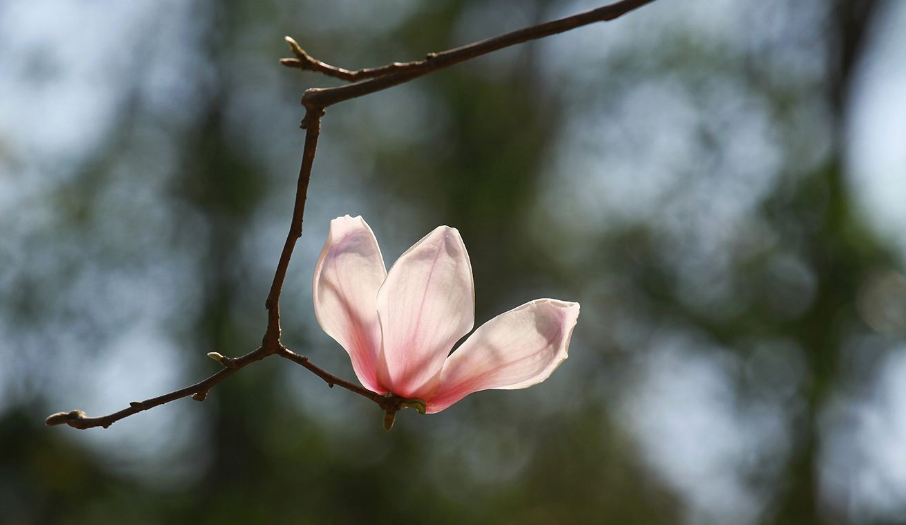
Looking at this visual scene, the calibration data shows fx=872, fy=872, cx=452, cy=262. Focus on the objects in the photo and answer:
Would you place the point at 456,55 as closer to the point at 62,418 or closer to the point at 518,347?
the point at 518,347

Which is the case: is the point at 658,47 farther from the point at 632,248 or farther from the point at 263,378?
the point at 263,378

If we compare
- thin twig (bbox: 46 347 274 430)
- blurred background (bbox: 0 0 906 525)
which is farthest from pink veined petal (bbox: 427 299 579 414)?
blurred background (bbox: 0 0 906 525)

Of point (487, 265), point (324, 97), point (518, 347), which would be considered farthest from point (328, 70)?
point (487, 265)

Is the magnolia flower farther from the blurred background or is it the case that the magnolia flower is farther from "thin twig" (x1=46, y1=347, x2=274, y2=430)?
the blurred background

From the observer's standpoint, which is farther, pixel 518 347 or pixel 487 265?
pixel 487 265

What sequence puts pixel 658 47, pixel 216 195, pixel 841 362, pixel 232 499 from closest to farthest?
pixel 841 362, pixel 232 499, pixel 658 47, pixel 216 195

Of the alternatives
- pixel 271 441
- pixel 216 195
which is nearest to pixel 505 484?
pixel 271 441

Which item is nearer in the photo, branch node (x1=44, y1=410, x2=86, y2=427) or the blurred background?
branch node (x1=44, y1=410, x2=86, y2=427)
